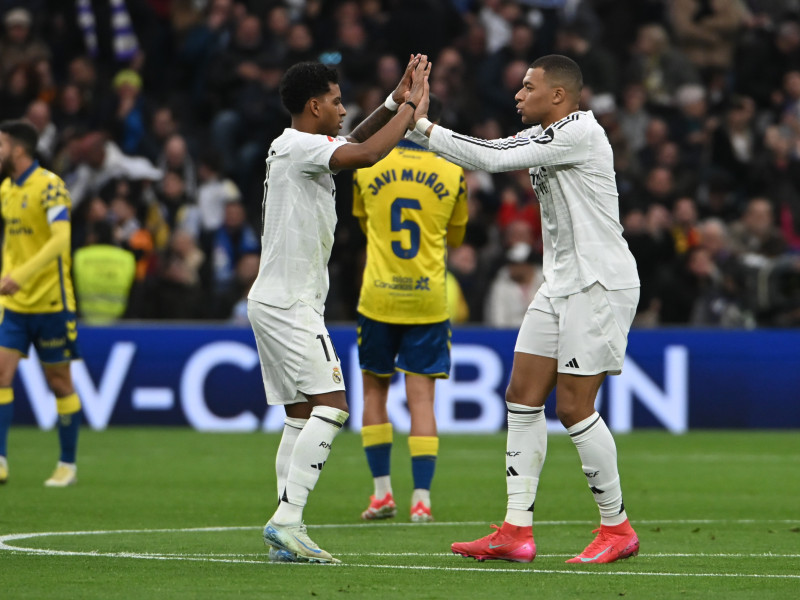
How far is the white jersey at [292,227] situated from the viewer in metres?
7.18

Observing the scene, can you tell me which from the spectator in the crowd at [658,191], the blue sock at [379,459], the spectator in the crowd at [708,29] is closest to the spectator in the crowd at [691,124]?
the spectator in the crowd at [708,29]

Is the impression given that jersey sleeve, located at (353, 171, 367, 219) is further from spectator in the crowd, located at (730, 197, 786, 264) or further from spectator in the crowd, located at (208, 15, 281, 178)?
spectator in the crowd, located at (208, 15, 281, 178)

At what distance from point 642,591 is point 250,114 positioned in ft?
46.1

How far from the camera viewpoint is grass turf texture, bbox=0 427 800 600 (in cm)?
643

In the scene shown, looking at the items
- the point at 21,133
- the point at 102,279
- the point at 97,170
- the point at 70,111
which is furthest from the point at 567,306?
the point at 70,111

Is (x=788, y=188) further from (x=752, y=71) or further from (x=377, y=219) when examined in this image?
(x=377, y=219)

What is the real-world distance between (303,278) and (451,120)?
39.5 feet

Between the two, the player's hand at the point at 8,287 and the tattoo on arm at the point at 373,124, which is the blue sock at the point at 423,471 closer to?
the tattoo on arm at the point at 373,124

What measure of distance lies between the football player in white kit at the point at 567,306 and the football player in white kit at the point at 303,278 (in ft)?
1.56

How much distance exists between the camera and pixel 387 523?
30.2 feet

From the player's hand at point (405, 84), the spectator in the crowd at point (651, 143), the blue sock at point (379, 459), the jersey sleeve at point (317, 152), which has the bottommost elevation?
the blue sock at point (379, 459)

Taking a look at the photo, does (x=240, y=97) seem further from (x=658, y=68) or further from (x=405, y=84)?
(x=405, y=84)

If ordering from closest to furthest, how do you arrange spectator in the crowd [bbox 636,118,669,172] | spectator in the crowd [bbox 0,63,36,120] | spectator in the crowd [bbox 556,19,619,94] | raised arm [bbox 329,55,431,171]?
raised arm [bbox 329,55,431,171], spectator in the crowd [bbox 0,63,36,120], spectator in the crowd [bbox 636,118,669,172], spectator in the crowd [bbox 556,19,619,94]

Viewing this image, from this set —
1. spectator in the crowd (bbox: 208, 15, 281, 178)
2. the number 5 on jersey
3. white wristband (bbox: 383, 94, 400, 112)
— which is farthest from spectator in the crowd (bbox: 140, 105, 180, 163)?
white wristband (bbox: 383, 94, 400, 112)
